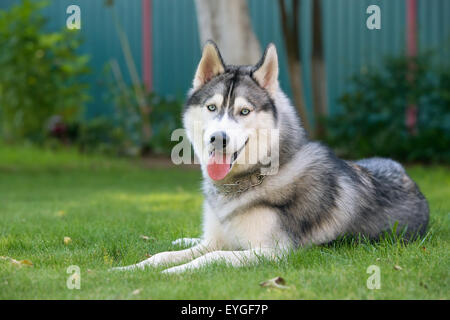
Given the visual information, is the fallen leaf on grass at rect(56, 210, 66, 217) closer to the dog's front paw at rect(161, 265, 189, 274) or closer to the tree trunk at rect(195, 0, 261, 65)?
the dog's front paw at rect(161, 265, 189, 274)

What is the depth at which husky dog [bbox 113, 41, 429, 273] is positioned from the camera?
3842mm

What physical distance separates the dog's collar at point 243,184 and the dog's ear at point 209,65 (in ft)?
2.41

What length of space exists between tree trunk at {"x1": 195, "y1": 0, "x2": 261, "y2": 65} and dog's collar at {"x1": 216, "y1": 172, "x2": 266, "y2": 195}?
16.4ft

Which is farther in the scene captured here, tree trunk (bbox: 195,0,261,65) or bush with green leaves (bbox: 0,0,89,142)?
bush with green leaves (bbox: 0,0,89,142)

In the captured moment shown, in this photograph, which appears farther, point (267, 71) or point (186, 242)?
point (186, 242)

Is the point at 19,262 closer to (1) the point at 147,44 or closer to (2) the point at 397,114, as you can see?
(2) the point at 397,114

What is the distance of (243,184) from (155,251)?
833 millimetres

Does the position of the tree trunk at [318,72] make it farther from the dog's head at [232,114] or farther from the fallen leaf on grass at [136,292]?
the fallen leaf on grass at [136,292]

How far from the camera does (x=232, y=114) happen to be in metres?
3.87

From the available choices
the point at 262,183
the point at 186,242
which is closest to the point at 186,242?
the point at 186,242

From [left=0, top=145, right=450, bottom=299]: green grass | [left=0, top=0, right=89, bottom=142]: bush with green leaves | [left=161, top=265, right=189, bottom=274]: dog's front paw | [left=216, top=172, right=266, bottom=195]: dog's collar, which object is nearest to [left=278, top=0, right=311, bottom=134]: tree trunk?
[left=0, top=145, right=450, bottom=299]: green grass

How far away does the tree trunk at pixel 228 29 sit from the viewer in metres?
8.82
